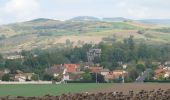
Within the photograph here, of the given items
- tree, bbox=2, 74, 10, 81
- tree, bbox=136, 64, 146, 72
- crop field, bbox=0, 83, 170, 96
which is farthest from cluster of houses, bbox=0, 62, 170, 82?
crop field, bbox=0, 83, 170, 96

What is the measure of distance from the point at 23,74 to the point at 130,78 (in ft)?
55.9

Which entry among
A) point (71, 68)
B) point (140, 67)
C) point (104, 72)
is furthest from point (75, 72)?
point (140, 67)

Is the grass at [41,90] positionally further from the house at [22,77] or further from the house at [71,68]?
the house at [71,68]

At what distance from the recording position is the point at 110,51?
129 metres

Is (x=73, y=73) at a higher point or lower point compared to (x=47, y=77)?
lower

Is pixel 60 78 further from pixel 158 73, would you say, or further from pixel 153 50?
pixel 153 50

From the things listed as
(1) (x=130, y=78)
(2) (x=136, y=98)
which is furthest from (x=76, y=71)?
(2) (x=136, y=98)

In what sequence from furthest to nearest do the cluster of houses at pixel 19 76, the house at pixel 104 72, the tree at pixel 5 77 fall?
the house at pixel 104 72
the tree at pixel 5 77
the cluster of houses at pixel 19 76

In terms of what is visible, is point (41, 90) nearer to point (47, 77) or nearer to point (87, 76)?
point (87, 76)

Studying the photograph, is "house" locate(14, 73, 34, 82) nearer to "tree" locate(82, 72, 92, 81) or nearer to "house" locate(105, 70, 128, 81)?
"tree" locate(82, 72, 92, 81)

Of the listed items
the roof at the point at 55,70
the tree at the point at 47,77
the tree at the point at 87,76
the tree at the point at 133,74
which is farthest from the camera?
the roof at the point at 55,70

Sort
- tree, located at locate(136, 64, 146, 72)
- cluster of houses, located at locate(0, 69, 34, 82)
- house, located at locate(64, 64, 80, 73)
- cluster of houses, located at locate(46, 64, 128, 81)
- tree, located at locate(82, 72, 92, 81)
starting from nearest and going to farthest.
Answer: tree, located at locate(82, 72, 92, 81)
cluster of houses, located at locate(0, 69, 34, 82)
cluster of houses, located at locate(46, 64, 128, 81)
tree, located at locate(136, 64, 146, 72)
house, located at locate(64, 64, 80, 73)

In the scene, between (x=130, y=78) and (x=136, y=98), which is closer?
(x=136, y=98)

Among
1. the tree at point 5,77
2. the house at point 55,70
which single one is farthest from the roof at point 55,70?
the tree at point 5,77
